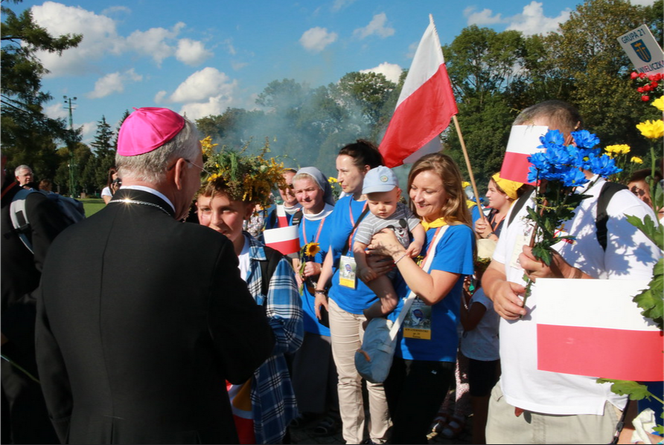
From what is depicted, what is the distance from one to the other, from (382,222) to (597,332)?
1.90m

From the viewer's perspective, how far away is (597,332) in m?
1.61

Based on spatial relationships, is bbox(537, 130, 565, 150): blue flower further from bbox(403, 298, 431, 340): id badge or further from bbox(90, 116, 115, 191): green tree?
bbox(90, 116, 115, 191): green tree

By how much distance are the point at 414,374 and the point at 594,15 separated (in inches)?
1443

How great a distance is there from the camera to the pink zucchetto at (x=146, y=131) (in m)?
1.60

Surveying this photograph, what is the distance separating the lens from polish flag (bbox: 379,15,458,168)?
486cm

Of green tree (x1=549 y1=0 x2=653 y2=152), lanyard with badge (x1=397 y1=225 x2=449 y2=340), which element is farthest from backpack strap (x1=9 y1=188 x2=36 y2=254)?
green tree (x1=549 y1=0 x2=653 y2=152)

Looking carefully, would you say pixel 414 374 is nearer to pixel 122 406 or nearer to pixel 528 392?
pixel 528 392

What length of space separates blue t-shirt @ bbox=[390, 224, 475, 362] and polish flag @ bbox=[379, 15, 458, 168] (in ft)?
7.16

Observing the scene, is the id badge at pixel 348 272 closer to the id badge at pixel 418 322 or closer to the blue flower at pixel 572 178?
the id badge at pixel 418 322

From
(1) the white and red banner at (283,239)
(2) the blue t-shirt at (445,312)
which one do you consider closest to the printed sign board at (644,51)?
(2) the blue t-shirt at (445,312)

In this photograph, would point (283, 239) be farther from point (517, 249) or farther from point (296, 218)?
point (517, 249)

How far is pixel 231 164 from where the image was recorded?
8.36ft

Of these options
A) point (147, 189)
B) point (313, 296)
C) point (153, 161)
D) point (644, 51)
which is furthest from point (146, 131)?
point (313, 296)

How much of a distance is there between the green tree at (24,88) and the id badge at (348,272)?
24.7m
